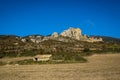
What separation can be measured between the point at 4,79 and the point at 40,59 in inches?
1076

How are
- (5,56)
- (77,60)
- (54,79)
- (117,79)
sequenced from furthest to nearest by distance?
(5,56)
(77,60)
(54,79)
(117,79)

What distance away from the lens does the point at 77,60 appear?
46594 mm

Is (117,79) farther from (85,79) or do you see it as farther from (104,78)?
(85,79)

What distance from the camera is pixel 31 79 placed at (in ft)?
69.8

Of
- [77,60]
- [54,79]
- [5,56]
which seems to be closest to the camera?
[54,79]

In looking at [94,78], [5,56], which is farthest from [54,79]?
[5,56]

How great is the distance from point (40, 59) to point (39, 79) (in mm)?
28046

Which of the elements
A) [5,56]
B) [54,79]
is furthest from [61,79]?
[5,56]

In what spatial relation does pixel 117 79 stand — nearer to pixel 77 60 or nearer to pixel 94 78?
pixel 94 78

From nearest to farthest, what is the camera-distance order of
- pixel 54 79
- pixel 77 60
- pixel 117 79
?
pixel 117 79, pixel 54 79, pixel 77 60

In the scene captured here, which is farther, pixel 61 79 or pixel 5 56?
pixel 5 56

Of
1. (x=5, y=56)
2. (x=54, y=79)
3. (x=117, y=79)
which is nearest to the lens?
(x=117, y=79)

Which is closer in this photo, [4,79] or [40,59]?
[4,79]

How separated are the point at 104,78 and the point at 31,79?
7.02 metres
